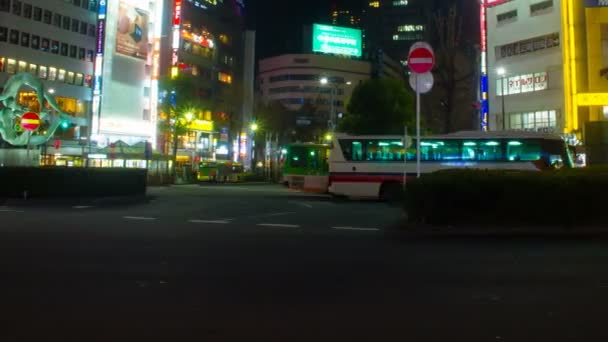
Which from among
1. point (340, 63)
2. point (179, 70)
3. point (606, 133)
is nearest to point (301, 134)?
point (179, 70)

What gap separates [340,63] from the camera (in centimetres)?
10806

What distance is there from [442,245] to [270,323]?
6.08 meters

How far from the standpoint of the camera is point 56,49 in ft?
168

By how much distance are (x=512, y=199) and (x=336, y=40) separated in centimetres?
9394

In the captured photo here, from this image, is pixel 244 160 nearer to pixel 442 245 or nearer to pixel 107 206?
pixel 107 206

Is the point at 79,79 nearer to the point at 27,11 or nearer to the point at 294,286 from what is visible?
the point at 27,11

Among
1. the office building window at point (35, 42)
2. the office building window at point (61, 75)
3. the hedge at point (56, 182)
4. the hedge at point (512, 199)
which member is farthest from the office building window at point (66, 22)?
the hedge at point (512, 199)

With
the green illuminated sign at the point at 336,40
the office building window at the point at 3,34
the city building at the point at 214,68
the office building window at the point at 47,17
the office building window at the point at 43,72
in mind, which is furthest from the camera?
the green illuminated sign at the point at 336,40

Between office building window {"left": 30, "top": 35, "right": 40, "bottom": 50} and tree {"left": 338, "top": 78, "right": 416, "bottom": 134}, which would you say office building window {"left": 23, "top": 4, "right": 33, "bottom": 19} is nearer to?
office building window {"left": 30, "top": 35, "right": 40, "bottom": 50}

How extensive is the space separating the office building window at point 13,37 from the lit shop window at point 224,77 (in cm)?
3120

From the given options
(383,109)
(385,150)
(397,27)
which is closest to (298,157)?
(385,150)

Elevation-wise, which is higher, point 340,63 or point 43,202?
point 340,63

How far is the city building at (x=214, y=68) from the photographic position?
219 feet

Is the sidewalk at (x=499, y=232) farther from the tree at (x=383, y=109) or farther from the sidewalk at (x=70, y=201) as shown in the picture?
the tree at (x=383, y=109)
